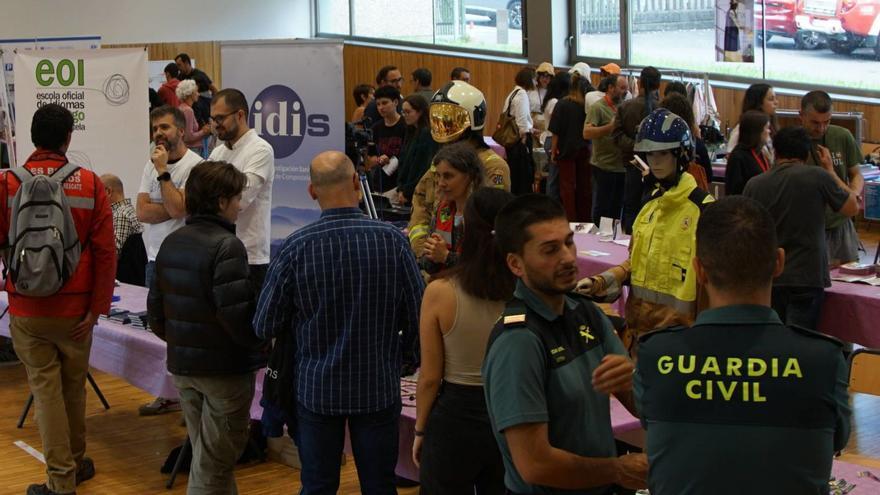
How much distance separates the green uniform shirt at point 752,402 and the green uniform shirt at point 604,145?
22.3 feet

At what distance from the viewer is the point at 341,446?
11.3 ft

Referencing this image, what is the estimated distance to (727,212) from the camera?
1.96 m

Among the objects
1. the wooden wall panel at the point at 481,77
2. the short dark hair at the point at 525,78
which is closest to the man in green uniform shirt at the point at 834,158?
the short dark hair at the point at 525,78

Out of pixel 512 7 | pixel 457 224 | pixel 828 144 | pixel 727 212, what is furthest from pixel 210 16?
pixel 727 212

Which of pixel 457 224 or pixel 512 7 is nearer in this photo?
pixel 457 224

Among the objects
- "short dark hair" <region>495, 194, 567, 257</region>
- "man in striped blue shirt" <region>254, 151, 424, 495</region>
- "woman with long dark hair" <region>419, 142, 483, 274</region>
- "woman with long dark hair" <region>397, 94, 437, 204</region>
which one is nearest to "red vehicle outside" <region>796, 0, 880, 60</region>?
"woman with long dark hair" <region>397, 94, 437, 204</region>

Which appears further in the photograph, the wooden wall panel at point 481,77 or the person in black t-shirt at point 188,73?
the person in black t-shirt at point 188,73

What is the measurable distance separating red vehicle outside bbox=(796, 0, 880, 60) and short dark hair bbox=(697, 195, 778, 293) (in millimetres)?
10066

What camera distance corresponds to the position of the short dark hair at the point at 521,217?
228 centimetres

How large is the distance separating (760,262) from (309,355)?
5.74 feet

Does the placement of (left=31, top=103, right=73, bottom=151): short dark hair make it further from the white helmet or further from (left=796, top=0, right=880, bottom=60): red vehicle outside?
(left=796, top=0, right=880, bottom=60): red vehicle outside

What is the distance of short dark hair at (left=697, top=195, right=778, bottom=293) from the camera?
190 cm

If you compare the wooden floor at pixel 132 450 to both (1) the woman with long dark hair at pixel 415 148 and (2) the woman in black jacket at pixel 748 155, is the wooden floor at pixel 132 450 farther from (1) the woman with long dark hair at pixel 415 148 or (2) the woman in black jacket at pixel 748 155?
(1) the woman with long dark hair at pixel 415 148

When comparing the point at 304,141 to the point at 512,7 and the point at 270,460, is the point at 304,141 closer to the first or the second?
the point at 270,460
